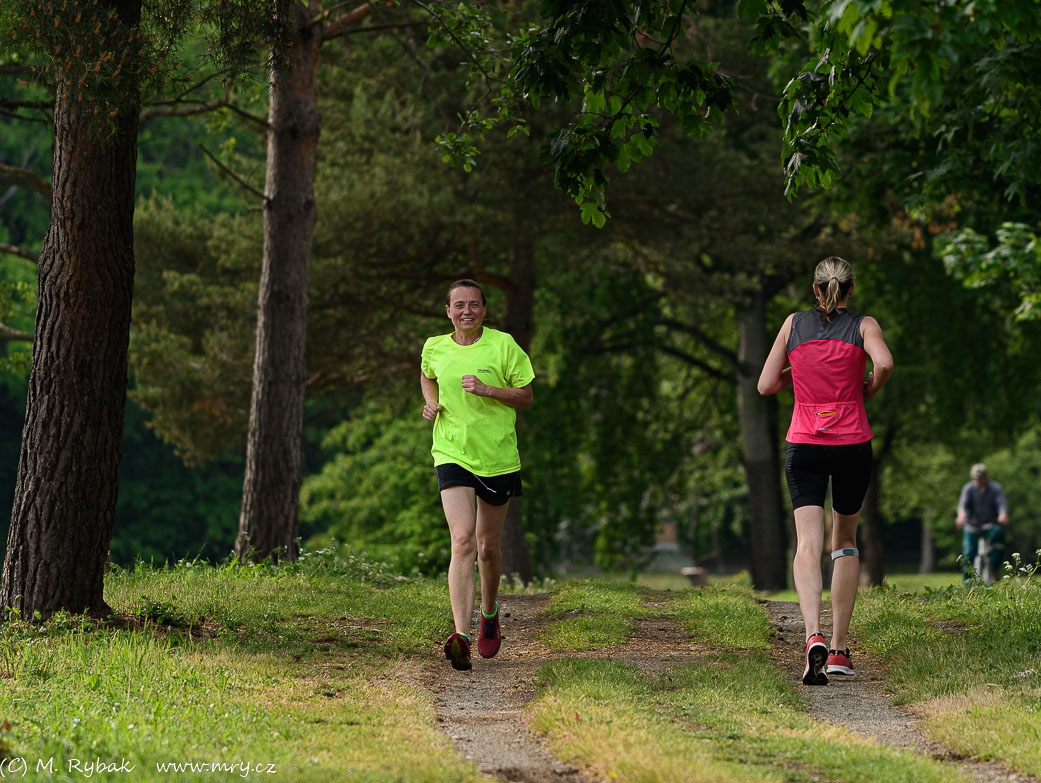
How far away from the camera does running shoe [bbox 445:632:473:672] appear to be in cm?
597

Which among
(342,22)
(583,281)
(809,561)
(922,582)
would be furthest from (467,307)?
(922,582)

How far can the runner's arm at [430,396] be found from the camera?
20.3ft

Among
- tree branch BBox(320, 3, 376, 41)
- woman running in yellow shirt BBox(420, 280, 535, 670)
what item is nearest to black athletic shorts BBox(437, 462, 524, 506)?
woman running in yellow shirt BBox(420, 280, 535, 670)

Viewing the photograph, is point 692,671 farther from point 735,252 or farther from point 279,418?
point 735,252

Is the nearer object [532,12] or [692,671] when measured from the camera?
[692,671]

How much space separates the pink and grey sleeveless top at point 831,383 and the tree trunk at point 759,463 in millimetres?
15283

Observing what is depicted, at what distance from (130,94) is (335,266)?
8866 mm

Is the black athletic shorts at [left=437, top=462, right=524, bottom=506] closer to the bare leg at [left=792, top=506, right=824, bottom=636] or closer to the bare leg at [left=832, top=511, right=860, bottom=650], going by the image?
the bare leg at [left=792, top=506, right=824, bottom=636]

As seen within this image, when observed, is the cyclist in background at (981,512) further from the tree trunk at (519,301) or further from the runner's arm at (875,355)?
the runner's arm at (875,355)

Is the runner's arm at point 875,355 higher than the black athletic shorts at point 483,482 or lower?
higher

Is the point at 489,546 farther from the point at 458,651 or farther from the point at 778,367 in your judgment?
the point at 778,367

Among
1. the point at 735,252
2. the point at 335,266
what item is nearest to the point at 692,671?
the point at 335,266

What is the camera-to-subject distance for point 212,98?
11.3 m

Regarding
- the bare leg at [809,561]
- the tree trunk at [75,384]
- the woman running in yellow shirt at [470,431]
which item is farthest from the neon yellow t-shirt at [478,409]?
the tree trunk at [75,384]
